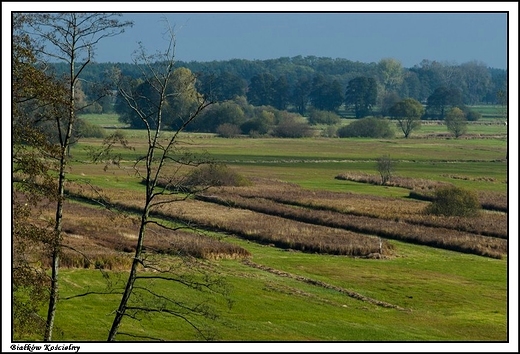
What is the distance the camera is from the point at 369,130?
580ft

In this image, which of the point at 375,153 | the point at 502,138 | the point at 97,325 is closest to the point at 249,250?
the point at 97,325

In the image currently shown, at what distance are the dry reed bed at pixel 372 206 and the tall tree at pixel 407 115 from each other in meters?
89.9

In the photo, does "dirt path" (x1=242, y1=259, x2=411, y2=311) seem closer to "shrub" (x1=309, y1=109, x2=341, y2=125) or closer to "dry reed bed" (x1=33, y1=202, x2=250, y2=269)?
"dry reed bed" (x1=33, y1=202, x2=250, y2=269)

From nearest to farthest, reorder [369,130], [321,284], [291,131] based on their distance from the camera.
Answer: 1. [321,284]
2. [291,131]
3. [369,130]

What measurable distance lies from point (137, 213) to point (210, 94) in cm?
4515

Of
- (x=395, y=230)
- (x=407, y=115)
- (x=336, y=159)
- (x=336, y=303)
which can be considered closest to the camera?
(x=336, y=303)

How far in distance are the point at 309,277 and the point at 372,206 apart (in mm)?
29822

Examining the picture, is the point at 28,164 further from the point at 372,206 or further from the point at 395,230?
the point at 372,206

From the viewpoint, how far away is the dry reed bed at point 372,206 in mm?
64125

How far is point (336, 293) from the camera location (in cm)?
4138

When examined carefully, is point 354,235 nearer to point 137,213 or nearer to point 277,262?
point 277,262

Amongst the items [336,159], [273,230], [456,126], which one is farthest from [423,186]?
[456,126]

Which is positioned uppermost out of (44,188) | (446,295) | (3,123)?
(3,123)

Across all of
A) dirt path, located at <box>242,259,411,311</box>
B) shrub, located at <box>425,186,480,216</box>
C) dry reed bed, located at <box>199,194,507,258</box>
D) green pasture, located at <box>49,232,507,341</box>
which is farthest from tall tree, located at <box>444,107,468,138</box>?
dirt path, located at <box>242,259,411,311</box>
